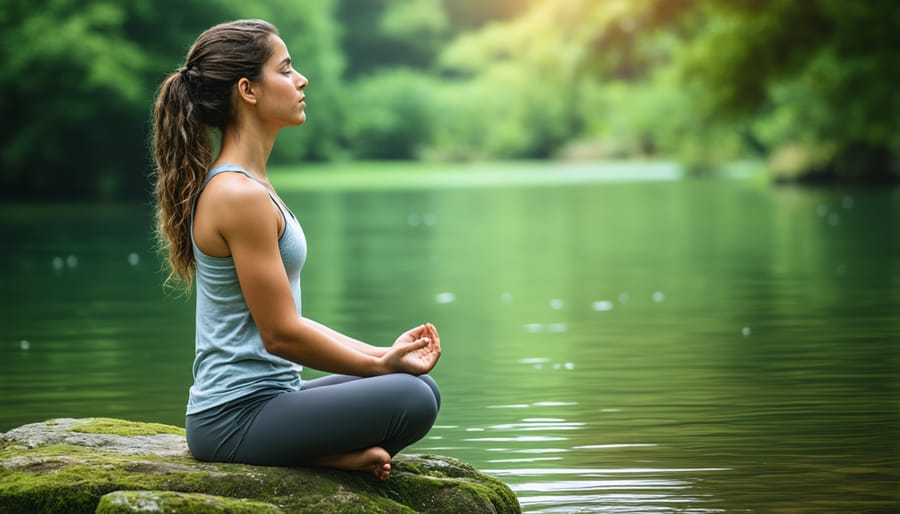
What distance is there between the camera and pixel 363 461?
429 centimetres

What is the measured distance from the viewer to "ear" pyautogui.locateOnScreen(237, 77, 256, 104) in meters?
4.27

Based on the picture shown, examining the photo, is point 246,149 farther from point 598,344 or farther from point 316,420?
point 598,344

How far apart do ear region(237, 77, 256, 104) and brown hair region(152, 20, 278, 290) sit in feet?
0.06

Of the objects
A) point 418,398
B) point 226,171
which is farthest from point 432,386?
point 226,171

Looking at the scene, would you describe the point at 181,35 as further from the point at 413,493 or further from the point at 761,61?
the point at 413,493

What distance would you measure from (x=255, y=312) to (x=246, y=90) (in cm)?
65

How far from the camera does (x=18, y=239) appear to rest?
2342 centimetres

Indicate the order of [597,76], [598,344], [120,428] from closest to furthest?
[120,428] → [598,344] → [597,76]

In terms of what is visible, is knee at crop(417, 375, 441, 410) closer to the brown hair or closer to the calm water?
the brown hair

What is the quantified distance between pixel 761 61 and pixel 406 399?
29.4 m

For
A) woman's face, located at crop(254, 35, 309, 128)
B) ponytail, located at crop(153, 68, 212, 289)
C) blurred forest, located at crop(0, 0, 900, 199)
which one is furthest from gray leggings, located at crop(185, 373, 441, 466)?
blurred forest, located at crop(0, 0, 900, 199)

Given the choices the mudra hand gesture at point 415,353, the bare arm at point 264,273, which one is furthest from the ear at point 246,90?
the mudra hand gesture at point 415,353

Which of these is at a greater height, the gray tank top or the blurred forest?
the blurred forest

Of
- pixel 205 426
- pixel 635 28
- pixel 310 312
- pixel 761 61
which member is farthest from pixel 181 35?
pixel 205 426
